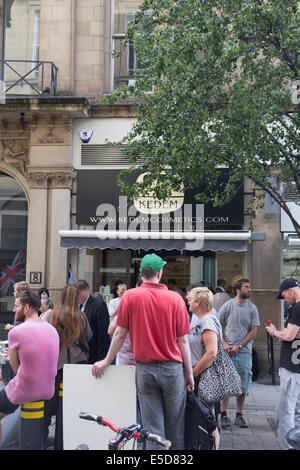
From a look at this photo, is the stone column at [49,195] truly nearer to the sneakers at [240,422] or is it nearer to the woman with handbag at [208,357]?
the sneakers at [240,422]

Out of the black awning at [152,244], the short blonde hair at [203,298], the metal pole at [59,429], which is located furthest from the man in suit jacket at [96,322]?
the black awning at [152,244]

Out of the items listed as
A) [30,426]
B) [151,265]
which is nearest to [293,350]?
[151,265]

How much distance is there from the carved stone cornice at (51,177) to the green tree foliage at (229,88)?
388 cm

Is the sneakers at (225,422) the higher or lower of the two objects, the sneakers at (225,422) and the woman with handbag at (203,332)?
the lower

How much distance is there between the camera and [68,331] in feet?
18.6

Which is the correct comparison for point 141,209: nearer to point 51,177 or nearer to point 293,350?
point 51,177

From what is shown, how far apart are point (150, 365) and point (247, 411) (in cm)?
472

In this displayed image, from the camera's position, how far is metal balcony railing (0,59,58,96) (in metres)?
13.6

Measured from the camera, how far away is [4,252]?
562 inches

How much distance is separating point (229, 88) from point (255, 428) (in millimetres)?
5451

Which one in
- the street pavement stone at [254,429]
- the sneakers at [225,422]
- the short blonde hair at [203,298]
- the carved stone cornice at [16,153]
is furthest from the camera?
the carved stone cornice at [16,153]

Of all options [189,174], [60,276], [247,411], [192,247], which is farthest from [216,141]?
[60,276]

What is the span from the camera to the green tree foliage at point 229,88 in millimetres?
8523
